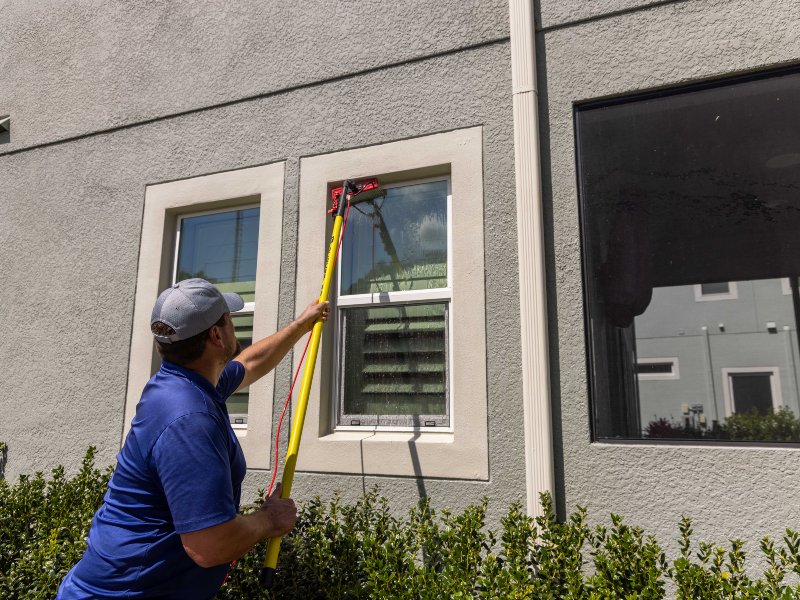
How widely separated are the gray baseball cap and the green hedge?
1.39m

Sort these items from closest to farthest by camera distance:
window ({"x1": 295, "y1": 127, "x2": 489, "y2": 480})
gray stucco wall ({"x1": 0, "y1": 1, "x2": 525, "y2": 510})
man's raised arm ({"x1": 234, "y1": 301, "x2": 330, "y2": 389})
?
man's raised arm ({"x1": 234, "y1": 301, "x2": 330, "y2": 389}) → window ({"x1": 295, "y1": 127, "x2": 489, "y2": 480}) → gray stucco wall ({"x1": 0, "y1": 1, "x2": 525, "y2": 510})

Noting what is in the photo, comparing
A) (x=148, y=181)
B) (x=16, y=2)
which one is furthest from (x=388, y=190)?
(x=16, y=2)

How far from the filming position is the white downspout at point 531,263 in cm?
327

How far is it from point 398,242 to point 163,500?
247 centimetres

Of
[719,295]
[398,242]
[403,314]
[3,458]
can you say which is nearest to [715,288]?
[719,295]

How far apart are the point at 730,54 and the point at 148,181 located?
13.6 ft

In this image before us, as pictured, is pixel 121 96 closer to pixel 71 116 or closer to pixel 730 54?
pixel 71 116

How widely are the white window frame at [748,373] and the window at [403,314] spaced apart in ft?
4.12

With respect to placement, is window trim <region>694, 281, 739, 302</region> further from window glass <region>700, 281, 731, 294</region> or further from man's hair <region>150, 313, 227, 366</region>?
man's hair <region>150, 313, 227, 366</region>

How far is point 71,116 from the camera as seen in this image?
17.6ft

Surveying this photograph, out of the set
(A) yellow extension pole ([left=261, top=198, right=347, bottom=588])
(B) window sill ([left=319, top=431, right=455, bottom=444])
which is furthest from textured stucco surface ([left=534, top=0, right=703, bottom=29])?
(B) window sill ([left=319, top=431, right=455, bottom=444])

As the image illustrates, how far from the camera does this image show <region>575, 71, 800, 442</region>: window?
10.3 ft

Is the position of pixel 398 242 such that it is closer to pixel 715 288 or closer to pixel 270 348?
pixel 270 348

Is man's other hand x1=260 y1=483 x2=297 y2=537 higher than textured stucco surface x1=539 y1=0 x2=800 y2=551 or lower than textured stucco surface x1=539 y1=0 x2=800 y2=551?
lower
